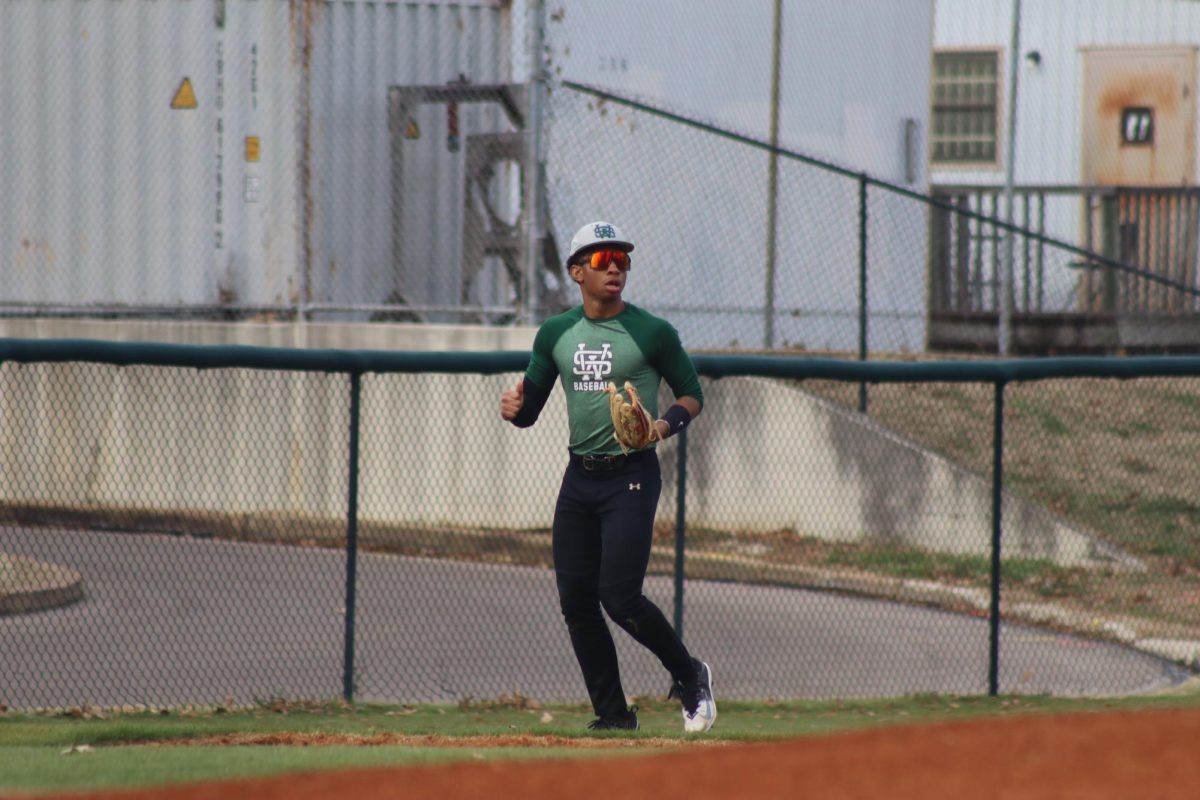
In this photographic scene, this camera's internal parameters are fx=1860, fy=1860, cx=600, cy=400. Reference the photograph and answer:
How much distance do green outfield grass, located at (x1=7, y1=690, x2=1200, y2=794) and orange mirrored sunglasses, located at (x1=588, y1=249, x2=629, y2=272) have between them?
1872mm

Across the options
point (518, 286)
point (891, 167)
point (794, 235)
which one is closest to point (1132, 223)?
point (891, 167)

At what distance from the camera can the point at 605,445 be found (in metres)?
7.36

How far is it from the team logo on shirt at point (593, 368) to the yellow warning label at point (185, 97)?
29.1 feet

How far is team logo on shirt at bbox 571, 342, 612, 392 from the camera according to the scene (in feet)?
24.1

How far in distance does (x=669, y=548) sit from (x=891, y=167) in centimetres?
612

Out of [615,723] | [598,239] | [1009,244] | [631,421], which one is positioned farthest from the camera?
[1009,244]

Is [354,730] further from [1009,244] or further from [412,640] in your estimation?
[1009,244]

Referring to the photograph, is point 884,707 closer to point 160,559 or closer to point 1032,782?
point 1032,782

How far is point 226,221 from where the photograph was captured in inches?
603

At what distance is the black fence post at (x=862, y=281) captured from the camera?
14.6 meters

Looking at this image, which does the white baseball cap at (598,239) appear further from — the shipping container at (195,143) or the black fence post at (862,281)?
the shipping container at (195,143)

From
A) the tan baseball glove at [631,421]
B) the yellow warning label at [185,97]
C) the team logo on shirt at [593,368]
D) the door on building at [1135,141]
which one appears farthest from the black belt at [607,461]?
the door on building at [1135,141]

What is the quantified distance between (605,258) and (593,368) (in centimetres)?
44

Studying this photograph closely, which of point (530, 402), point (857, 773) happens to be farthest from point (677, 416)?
point (857, 773)
